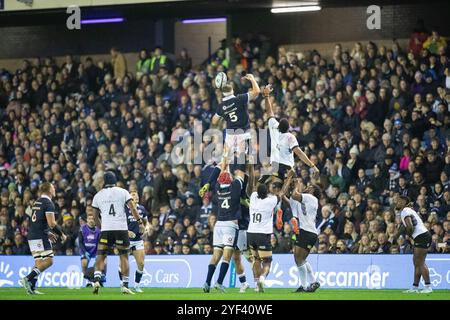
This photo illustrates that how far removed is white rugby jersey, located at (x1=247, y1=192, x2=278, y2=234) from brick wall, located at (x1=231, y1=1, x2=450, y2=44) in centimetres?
1555

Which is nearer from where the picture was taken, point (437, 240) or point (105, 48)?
point (437, 240)

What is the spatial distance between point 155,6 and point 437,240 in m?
14.1

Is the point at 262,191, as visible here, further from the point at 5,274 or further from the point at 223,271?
the point at 5,274

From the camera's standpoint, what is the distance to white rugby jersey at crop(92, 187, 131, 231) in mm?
23219

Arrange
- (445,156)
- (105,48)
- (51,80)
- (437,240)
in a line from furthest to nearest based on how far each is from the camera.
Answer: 1. (105,48)
2. (51,80)
3. (445,156)
4. (437,240)

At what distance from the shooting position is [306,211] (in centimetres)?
2380

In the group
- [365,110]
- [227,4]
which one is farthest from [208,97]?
[365,110]

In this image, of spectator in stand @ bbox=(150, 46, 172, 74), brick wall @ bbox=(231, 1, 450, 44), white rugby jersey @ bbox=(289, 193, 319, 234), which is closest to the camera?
white rugby jersey @ bbox=(289, 193, 319, 234)

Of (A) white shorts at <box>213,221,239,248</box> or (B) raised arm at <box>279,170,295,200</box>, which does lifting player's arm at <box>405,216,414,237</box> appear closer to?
(B) raised arm at <box>279,170,295,200</box>

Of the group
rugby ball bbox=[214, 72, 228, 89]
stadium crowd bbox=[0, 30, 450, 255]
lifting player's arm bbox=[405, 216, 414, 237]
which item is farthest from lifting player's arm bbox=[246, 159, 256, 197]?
stadium crowd bbox=[0, 30, 450, 255]

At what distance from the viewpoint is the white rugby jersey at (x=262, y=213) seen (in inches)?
917

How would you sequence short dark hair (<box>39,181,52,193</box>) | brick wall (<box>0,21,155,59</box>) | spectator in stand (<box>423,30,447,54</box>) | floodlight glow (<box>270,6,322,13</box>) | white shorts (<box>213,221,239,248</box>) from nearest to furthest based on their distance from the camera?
white shorts (<box>213,221,239,248</box>)
short dark hair (<box>39,181,52,193</box>)
spectator in stand (<box>423,30,447,54</box>)
floodlight glow (<box>270,6,322,13</box>)
brick wall (<box>0,21,155,59</box>)

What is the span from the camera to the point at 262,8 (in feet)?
125

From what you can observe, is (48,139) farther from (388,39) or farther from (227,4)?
(388,39)
